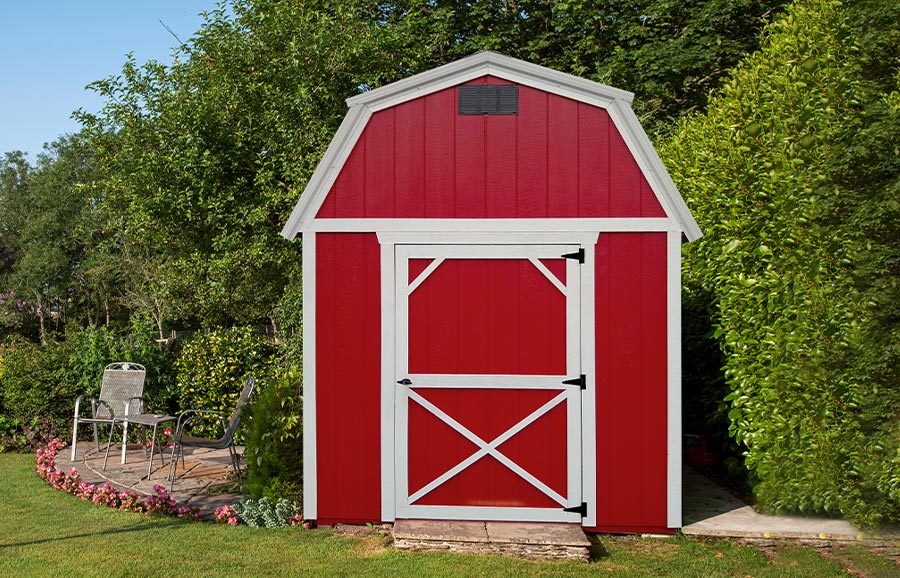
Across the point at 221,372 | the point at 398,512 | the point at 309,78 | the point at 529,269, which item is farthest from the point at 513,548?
the point at 309,78

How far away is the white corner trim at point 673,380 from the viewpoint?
5.71 m

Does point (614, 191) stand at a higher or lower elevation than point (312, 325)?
higher

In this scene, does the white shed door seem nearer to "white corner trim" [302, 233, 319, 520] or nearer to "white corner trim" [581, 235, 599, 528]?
"white corner trim" [581, 235, 599, 528]

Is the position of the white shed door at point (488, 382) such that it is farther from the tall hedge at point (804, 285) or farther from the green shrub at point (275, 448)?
the tall hedge at point (804, 285)

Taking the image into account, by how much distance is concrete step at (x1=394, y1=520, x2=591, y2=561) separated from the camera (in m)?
5.30

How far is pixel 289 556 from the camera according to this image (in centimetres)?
527

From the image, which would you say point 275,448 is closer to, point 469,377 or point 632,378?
point 469,377

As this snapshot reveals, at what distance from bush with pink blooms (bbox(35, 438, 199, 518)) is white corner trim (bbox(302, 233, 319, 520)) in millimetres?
1085

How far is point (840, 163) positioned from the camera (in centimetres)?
541

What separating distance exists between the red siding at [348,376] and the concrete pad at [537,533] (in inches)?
36.6

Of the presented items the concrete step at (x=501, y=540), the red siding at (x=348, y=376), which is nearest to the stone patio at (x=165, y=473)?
the red siding at (x=348, y=376)

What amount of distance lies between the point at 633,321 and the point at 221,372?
561 cm

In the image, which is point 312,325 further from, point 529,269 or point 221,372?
point 221,372

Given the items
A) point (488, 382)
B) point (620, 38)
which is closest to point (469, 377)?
point (488, 382)
